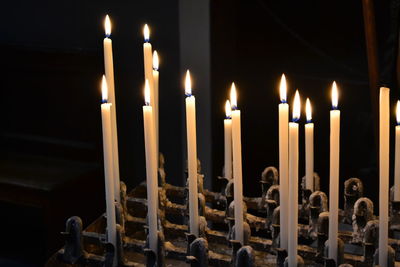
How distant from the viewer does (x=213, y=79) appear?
93.3 inches

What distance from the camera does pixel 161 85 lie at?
2521 mm

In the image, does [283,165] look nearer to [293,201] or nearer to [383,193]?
[293,201]

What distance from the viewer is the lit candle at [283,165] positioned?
1.33m

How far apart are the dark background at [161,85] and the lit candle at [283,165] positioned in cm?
81

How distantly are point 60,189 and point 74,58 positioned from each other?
46cm

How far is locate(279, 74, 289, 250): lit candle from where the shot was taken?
52.3 inches

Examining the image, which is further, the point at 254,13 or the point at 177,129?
the point at 177,129

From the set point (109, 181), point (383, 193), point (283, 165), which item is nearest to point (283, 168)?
point (283, 165)

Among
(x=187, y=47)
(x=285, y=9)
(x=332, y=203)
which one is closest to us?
(x=332, y=203)

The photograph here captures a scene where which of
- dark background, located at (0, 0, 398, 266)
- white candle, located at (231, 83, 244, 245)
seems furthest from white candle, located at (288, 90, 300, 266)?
dark background, located at (0, 0, 398, 266)

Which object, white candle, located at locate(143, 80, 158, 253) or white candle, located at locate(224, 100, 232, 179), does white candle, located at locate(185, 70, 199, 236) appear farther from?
white candle, located at locate(224, 100, 232, 179)

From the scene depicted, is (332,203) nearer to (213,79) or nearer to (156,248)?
(156,248)

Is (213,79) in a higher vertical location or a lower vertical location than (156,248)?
higher

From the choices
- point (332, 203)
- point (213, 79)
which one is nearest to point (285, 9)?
point (213, 79)
